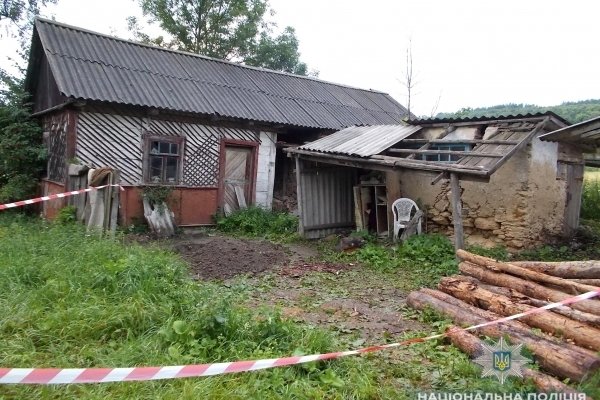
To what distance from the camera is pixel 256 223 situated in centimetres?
1030

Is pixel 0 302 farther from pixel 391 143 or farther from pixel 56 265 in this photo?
pixel 391 143

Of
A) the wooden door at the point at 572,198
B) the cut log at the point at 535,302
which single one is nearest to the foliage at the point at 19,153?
the cut log at the point at 535,302

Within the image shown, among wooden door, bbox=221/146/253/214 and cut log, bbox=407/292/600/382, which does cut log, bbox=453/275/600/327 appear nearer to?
cut log, bbox=407/292/600/382

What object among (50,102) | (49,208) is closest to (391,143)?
(49,208)

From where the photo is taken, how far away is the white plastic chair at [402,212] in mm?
8281

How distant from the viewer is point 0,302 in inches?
139

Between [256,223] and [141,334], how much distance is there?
690cm

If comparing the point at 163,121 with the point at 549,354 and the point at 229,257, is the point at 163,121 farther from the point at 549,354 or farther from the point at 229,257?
the point at 549,354

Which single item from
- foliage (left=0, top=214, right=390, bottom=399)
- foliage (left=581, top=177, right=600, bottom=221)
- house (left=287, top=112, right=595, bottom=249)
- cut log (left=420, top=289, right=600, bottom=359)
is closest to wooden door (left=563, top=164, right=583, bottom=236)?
house (left=287, top=112, right=595, bottom=249)

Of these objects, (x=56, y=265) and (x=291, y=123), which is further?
(x=291, y=123)

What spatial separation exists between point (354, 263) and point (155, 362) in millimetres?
4899

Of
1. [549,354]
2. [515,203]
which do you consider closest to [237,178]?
[515,203]

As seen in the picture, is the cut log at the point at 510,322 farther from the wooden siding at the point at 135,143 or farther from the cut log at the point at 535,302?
the wooden siding at the point at 135,143
